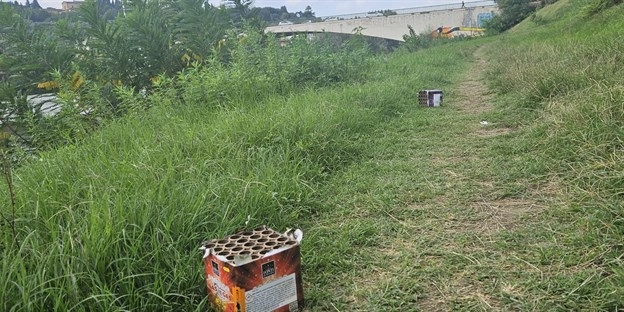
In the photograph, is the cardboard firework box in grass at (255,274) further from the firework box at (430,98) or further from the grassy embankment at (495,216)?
the firework box at (430,98)

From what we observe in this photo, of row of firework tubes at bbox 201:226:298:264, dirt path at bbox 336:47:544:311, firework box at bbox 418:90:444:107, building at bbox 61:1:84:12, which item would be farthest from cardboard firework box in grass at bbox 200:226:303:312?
building at bbox 61:1:84:12

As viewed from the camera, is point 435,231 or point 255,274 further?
point 435,231

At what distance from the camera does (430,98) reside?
614 centimetres

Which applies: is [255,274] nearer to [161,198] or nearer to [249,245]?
[249,245]

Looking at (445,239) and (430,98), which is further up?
(430,98)

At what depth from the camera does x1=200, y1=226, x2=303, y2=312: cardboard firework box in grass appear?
1570mm

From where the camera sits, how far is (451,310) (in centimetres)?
170

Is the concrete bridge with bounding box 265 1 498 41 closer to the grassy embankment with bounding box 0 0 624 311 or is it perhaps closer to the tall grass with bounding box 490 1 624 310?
the tall grass with bounding box 490 1 624 310

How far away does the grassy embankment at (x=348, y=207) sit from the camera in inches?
67.6

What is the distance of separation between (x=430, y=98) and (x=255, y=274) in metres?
5.07

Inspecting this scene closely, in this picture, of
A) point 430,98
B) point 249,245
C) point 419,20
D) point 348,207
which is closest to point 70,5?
point 430,98

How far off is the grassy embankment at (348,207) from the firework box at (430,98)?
1684 mm

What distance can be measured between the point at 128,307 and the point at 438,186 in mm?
2059

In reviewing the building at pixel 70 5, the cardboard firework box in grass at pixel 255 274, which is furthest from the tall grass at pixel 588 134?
the building at pixel 70 5
